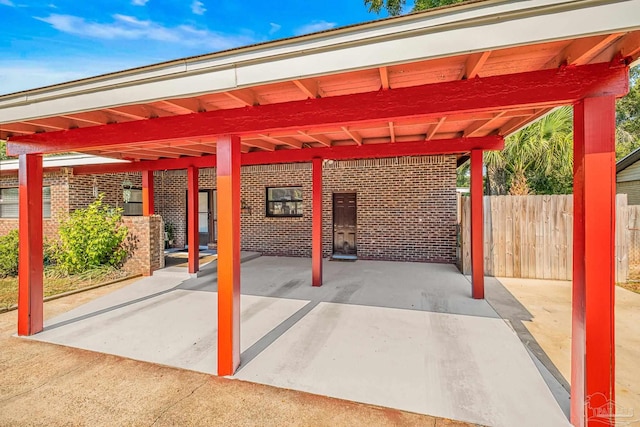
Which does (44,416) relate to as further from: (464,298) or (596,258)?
(464,298)

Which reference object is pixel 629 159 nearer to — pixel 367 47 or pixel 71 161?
pixel 367 47

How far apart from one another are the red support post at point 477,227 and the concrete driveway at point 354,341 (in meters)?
0.36

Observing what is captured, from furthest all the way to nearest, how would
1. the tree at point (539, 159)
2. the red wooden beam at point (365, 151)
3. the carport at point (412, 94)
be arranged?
the tree at point (539, 159), the red wooden beam at point (365, 151), the carport at point (412, 94)

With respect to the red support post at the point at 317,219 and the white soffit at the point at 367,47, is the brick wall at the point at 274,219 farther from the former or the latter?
the white soffit at the point at 367,47

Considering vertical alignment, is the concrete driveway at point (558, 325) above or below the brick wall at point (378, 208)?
below

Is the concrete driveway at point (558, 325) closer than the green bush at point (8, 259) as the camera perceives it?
Yes

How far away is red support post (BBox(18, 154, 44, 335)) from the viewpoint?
409 centimetres

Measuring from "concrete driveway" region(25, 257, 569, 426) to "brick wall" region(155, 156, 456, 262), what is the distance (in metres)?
2.49

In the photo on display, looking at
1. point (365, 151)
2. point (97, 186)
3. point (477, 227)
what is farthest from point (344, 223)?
point (97, 186)

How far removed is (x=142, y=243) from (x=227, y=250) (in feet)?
17.6

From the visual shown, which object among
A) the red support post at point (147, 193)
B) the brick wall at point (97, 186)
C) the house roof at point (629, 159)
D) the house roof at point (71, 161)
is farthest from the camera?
the house roof at point (629, 159)

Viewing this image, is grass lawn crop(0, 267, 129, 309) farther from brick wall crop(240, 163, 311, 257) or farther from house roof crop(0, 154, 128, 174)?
brick wall crop(240, 163, 311, 257)

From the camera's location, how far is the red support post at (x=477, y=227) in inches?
213

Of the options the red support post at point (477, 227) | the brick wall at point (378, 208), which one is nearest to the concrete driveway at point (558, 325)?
the red support post at point (477, 227)
